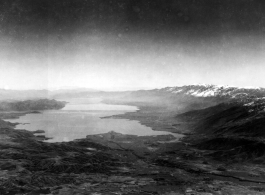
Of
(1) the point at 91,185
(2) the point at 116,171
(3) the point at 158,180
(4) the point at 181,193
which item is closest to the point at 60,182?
(1) the point at 91,185

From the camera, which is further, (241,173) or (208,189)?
(241,173)

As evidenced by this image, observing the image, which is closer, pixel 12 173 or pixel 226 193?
pixel 226 193

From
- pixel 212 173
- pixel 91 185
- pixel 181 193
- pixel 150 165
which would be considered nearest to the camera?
pixel 181 193

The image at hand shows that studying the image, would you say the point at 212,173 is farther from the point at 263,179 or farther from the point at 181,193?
the point at 181,193

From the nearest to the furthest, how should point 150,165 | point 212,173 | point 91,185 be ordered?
point 91,185 → point 212,173 → point 150,165

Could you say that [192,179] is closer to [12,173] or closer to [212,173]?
[212,173]

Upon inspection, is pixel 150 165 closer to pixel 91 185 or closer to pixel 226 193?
pixel 91 185

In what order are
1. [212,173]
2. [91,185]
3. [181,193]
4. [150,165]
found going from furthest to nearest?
1. [150,165]
2. [212,173]
3. [91,185]
4. [181,193]

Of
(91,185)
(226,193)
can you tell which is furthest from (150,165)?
(226,193)
